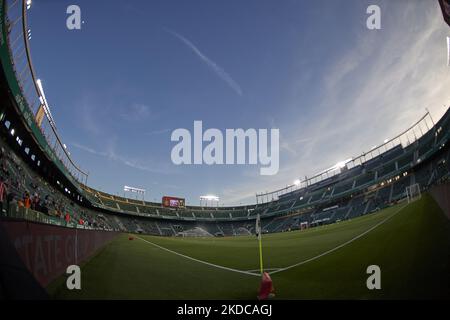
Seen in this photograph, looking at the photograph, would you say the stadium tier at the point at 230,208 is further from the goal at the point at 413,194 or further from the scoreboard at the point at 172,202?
the scoreboard at the point at 172,202

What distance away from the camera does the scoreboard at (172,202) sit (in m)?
87.6

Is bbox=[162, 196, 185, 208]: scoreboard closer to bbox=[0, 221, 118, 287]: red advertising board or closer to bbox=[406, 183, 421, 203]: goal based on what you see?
bbox=[406, 183, 421, 203]: goal

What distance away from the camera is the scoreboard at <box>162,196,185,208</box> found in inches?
3447

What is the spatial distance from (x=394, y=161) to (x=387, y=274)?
58591mm

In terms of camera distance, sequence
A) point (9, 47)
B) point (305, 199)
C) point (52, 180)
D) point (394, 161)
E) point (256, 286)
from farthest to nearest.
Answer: point (305, 199) < point (394, 161) < point (52, 180) < point (9, 47) < point (256, 286)

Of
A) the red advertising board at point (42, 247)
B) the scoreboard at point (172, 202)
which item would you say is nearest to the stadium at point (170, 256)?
the red advertising board at point (42, 247)

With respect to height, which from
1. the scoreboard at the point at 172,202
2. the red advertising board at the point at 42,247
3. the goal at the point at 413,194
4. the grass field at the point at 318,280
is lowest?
the grass field at the point at 318,280

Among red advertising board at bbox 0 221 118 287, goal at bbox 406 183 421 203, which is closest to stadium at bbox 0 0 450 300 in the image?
red advertising board at bbox 0 221 118 287

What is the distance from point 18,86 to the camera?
604 inches

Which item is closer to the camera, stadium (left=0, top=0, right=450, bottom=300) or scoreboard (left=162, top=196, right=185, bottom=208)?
stadium (left=0, top=0, right=450, bottom=300)

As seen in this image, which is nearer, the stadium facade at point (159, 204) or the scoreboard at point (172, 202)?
the stadium facade at point (159, 204)
